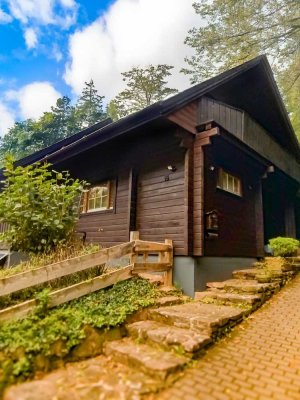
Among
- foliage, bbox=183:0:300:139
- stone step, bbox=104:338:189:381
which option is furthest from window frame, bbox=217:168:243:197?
foliage, bbox=183:0:300:139

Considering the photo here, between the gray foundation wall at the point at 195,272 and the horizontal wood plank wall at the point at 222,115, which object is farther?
the horizontal wood plank wall at the point at 222,115

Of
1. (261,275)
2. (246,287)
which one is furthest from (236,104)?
(246,287)

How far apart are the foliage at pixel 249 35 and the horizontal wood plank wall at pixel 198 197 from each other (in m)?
10.5

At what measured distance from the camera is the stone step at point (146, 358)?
2574 millimetres

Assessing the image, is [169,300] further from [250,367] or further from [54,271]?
[54,271]

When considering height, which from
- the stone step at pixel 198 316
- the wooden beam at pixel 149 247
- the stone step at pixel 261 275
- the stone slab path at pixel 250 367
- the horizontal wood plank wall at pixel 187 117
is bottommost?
the stone slab path at pixel 250 367

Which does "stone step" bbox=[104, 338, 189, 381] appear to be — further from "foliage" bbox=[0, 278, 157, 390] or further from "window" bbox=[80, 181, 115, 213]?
"window" bbox=[80, 181, 115, 213]

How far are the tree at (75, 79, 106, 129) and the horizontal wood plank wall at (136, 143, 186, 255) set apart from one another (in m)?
26.2

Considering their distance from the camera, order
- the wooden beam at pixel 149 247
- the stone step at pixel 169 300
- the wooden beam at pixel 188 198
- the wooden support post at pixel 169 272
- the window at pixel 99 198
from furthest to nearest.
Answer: the window at pixel 99 198
the wooden beam at pixel 188 198
the wooden support post at pixel 169 272
the wooden beam at pixel 149 247
the stone step at pixel 169 300

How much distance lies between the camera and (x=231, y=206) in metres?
7.09

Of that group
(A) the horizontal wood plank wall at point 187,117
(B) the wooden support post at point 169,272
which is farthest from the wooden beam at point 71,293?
(A) the horizontal wood plank wall at point 187,117

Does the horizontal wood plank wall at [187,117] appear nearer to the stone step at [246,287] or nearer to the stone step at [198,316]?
the stone step at [246,287]

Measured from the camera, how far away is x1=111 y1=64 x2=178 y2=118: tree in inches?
959

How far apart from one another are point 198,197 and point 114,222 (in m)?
2.75
